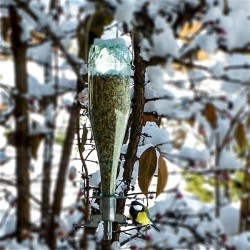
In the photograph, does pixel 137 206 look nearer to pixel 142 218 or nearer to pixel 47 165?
pixel 142 218

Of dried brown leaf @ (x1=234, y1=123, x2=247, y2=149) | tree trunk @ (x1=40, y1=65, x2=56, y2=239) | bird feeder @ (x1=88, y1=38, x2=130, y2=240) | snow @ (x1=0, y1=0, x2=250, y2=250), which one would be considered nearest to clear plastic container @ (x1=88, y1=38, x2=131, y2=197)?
bird feeder @ (x1=88, y1=38, x2=130, y2=240)

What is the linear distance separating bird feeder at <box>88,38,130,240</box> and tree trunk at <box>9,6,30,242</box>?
2.27 ft

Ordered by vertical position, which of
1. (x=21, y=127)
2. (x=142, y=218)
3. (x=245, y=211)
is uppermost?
(x=21, y=127)

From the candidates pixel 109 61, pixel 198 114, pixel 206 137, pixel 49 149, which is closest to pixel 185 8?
pixel 198 114

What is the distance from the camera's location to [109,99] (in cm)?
69

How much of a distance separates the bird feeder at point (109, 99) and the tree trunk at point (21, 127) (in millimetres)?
691

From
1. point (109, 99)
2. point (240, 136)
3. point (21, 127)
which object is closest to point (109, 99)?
point (109, 99)

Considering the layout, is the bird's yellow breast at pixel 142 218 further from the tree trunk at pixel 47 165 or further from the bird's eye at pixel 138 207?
the tree trunk at pixel 47 165

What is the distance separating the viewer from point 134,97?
74 centimetres

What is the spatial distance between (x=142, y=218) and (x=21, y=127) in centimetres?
74

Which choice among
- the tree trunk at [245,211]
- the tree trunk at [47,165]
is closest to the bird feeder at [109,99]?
the tree trunk at [47,165]

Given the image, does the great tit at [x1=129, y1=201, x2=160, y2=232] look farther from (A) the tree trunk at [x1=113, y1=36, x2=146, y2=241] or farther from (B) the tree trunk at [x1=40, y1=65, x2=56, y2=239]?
(B) the tree trunk at [x1=40, y1=65, x2=56, y2=239]

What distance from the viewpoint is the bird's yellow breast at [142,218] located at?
0.69 meters

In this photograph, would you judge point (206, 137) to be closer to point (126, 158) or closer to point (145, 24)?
point (145, 24)
